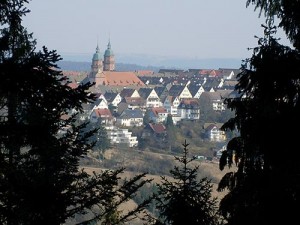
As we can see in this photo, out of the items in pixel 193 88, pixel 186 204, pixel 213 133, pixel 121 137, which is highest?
pixel 186 204

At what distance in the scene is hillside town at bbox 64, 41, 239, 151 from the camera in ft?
275

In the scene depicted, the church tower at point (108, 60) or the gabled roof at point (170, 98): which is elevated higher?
the church tower at point (108, 60)

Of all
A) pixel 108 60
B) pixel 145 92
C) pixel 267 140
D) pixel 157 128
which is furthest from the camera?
pixel 108 60

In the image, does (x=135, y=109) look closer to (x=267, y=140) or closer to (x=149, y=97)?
(x=149, y=97)

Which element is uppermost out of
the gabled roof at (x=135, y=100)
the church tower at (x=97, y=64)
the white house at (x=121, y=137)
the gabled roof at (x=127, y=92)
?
the church tower at (x=97, y=64)

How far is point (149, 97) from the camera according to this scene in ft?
364

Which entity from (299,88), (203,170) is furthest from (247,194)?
(203,170)

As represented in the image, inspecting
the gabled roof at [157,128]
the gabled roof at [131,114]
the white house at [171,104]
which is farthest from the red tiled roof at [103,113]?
the white house at [171,104]

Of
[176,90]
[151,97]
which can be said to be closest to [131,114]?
[151,97]

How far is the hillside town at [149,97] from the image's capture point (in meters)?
83.7

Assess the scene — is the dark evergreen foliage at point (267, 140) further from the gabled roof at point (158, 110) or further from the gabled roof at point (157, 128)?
the gabled roof at point (158, 110)

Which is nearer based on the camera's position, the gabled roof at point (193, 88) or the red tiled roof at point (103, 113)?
the red tiled roof at point (103, 113)

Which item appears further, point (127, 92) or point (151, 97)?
point (127, 92)

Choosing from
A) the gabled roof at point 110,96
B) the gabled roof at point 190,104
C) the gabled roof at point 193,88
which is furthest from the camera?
the gabled roof at point 193,88
